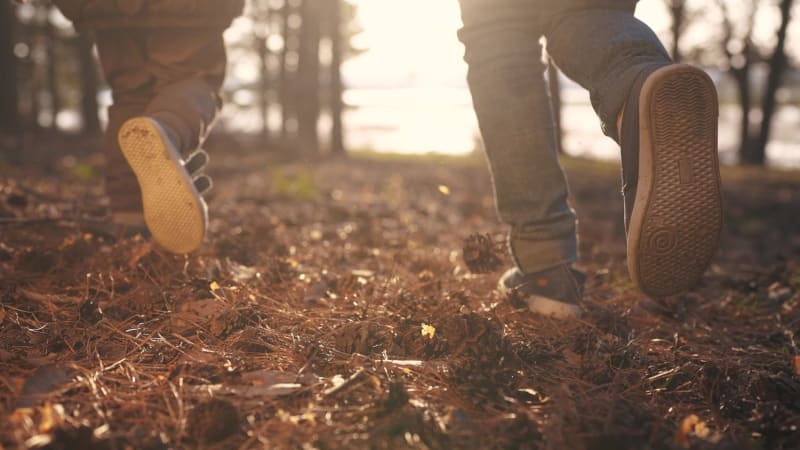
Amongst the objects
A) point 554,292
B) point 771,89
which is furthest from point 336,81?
point 554,292

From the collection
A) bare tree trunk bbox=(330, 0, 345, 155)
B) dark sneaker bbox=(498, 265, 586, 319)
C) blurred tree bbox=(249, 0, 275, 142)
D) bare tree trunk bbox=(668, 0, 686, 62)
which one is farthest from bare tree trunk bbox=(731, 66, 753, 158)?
dark sneaker bbox=(498, 265, 586, 319)

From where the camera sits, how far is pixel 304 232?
347cm

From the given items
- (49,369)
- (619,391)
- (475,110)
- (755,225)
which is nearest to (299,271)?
(475,110)

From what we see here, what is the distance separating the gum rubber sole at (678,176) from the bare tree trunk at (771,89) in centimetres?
1762

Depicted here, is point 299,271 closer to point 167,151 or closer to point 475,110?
point 167,151

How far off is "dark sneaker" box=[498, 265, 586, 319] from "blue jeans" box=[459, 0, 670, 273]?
0.04 m

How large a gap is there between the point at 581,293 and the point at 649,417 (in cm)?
73

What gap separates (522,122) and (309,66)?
12.4 m

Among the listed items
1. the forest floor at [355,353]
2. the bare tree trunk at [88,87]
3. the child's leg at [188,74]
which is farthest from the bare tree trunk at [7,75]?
the child's leg at [188,74]

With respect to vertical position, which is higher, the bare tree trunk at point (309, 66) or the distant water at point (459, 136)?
the bare tree trunk at point (309, 66)

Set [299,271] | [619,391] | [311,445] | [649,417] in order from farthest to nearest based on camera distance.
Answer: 1. [299,271]
2. [619,391]
3. [649,417]
4. [311,445]

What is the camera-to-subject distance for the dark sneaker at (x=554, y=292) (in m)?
1.88

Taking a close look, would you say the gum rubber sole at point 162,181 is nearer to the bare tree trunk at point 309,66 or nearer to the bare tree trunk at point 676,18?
the bare tree trunk at point 309,66

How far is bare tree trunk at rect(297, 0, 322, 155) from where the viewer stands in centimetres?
1327
